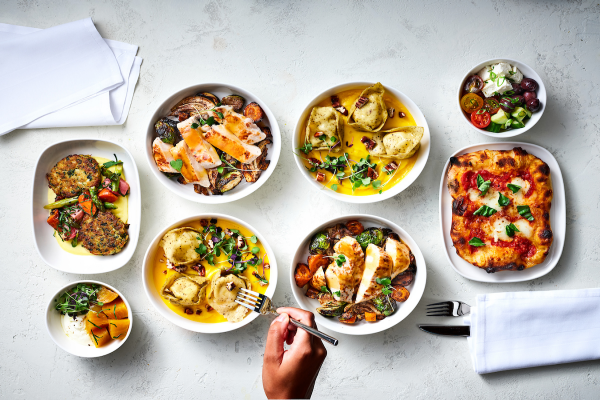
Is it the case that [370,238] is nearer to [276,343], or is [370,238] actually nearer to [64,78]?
[276,343]

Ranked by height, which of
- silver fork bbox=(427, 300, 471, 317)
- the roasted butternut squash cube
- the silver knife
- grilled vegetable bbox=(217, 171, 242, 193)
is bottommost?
the roasted butternut squash cube

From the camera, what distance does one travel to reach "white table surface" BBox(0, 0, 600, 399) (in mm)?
3717

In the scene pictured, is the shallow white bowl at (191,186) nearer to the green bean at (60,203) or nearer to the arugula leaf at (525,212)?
the green bean at (60,203)

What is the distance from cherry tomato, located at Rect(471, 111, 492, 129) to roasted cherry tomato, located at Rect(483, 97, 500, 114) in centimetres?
4

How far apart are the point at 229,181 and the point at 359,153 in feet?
4.09

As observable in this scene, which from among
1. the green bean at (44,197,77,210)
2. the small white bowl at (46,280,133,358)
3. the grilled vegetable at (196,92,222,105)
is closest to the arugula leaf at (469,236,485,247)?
the grilled vegetable at (196,92,222,105)

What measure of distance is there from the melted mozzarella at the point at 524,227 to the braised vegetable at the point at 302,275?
75.5 inches

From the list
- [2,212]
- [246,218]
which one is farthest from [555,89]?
[2,212]

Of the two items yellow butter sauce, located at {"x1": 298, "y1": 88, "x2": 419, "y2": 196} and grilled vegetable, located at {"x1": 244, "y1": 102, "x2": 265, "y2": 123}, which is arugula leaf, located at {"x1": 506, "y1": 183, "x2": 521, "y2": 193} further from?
grilled vegetable, located at {"x1": 244, "y1": 102, "x2": 265, "y2": 123}

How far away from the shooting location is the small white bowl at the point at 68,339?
135 inches

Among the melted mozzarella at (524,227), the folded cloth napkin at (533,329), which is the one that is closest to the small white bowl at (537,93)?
the melted mozzarella at (524,227)

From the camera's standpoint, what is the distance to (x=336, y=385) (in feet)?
12.3

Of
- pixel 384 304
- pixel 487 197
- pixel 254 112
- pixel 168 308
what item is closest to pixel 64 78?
pixel 254 112

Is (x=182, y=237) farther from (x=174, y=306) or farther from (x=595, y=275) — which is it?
(x=595, y=275)
